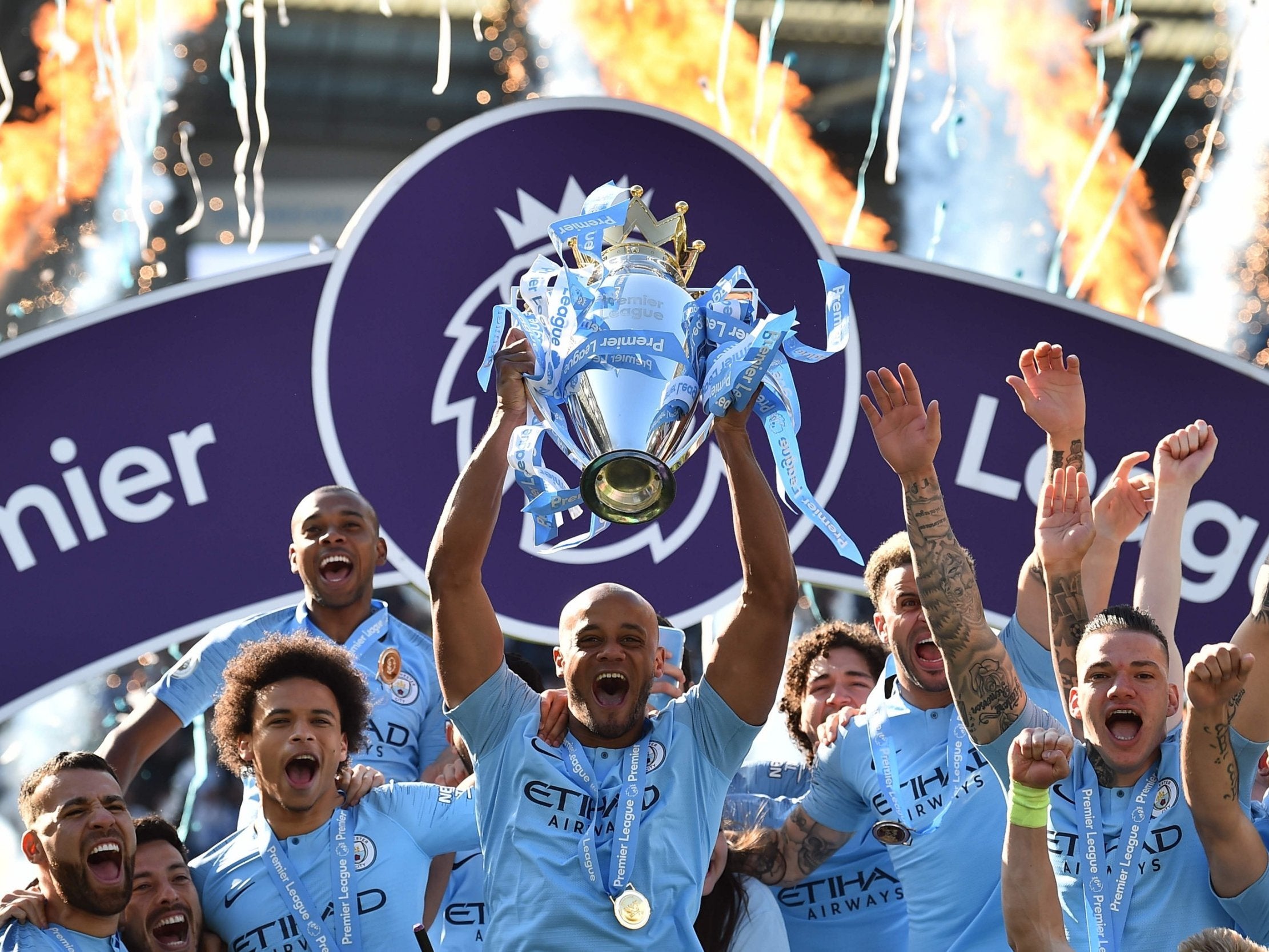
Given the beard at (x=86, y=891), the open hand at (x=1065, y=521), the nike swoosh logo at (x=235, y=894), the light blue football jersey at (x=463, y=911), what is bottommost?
the beard at (x=86, y=891)

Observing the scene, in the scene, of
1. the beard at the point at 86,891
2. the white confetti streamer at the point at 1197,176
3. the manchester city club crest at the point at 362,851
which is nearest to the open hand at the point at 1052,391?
the manchester city club crest at the point at 362,851

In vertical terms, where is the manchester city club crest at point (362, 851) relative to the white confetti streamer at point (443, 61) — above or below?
below

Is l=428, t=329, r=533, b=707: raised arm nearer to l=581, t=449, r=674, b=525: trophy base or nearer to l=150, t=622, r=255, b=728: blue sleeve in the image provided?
l=581, t=449, r=674, b=525: trophy base

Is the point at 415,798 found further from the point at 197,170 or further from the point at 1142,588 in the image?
the point at 197,170

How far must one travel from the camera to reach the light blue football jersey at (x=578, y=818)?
3.56 metres

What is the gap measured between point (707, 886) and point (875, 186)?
19.7 feet

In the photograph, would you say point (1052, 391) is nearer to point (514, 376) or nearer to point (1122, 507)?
point (1122, 507)

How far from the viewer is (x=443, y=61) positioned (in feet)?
30.6

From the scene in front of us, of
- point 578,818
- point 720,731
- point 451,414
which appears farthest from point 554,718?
point 451,414

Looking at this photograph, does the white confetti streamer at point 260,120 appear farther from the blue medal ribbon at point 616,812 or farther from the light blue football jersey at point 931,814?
the blue medal ribbon at point 616,812

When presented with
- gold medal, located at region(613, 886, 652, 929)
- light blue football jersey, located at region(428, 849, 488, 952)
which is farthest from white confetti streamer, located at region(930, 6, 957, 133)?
gold medal, located at region(613, 886, 652, 929)

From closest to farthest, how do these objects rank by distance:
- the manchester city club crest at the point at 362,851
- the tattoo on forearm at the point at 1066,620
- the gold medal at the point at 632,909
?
the gold medal at the point at 632,909, the manchester city club crest at the point at 362,851, the tattoo on forearm at the point at 1066,620

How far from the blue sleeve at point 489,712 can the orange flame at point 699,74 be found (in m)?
4.94

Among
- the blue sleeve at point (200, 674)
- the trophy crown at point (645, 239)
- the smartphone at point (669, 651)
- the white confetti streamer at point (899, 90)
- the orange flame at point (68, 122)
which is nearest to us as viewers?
the trophy crown at point (645, 239)
